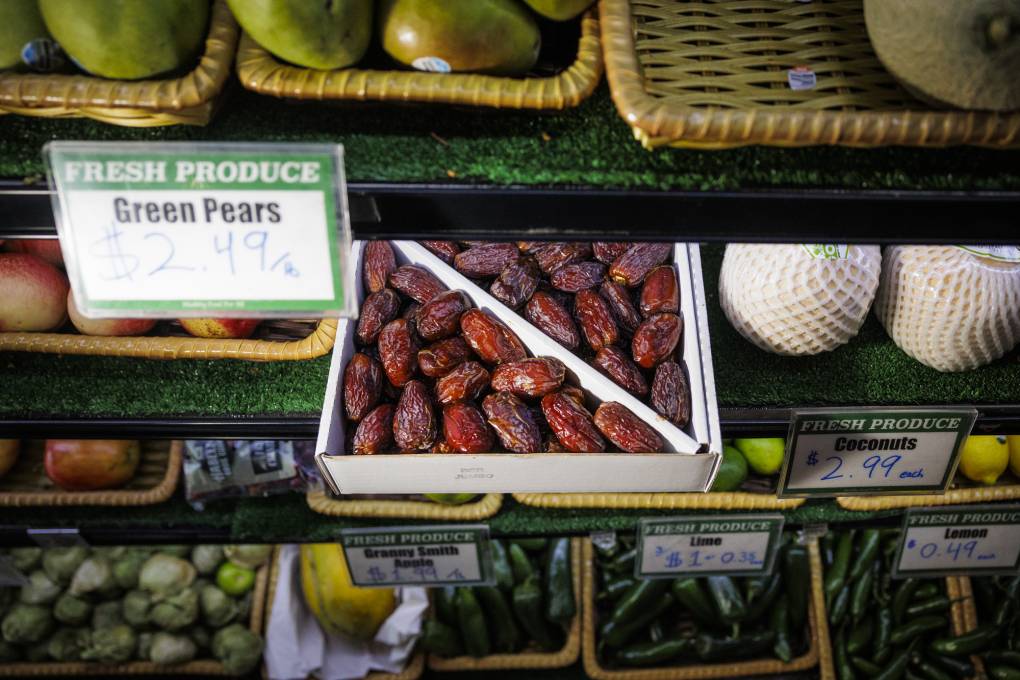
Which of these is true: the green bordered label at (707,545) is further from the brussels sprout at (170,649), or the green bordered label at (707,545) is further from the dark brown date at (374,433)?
the brussels sprout at (170,649)

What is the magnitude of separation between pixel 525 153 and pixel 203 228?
1.24 ft

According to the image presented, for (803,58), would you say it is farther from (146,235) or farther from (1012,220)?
(146,235)

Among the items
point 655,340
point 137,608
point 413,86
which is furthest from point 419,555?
point 413,86

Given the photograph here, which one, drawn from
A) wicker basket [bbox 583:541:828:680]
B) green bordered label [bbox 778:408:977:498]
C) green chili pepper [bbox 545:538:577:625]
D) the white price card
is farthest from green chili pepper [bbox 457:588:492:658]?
the white price card

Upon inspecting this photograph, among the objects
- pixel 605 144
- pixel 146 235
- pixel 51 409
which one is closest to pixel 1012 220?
pixel 605 144

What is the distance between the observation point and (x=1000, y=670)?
198 centimetres

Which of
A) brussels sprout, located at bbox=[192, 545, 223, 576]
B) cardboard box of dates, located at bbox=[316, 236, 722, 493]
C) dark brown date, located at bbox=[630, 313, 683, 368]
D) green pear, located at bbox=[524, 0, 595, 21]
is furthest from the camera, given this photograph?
brussels sprout, located at bbox=[192, 545, 223, 576]

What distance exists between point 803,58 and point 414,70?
49 cm

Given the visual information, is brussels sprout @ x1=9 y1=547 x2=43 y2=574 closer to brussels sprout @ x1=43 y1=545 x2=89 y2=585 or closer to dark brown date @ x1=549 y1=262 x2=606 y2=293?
brussels sprout @ x1=43 y1=545 x2=89 y2=585

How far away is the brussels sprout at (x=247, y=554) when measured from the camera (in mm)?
2105

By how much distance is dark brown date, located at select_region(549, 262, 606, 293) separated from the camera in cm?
140

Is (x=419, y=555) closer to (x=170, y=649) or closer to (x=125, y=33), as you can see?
(x=170, y=649)

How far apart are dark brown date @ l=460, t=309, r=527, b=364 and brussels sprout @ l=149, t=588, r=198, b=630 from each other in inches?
51.0

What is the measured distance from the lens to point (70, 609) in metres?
2.02
